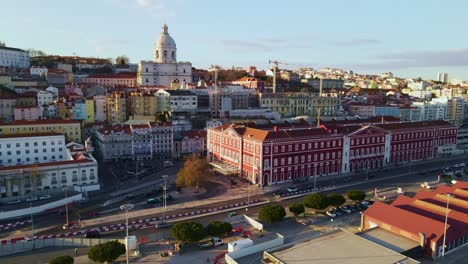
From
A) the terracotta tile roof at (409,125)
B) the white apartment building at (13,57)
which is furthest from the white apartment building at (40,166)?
the white apartment building at (13,57)

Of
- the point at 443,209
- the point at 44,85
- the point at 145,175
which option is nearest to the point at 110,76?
the point at 44,85

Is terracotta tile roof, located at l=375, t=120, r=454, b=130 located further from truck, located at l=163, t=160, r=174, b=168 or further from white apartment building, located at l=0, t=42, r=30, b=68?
white apartment building, located at l=0, t=42, r=30, b=68

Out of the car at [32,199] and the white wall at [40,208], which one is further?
the car at [32,199]

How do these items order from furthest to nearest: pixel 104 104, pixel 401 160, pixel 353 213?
1. pixel 104 104
2. pixel 401 160
3. pixel 353 213

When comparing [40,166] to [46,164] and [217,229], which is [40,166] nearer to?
[46,164]

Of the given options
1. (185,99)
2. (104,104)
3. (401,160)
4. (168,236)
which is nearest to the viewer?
(168,236)

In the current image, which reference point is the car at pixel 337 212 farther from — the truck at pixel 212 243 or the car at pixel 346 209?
the truck at pixel 212 243

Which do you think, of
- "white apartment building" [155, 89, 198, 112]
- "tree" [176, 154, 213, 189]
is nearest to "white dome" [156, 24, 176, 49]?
"white apartment building" [155, 89, 198, 112]

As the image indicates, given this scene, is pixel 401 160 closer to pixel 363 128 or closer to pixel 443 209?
pixel 363 128
